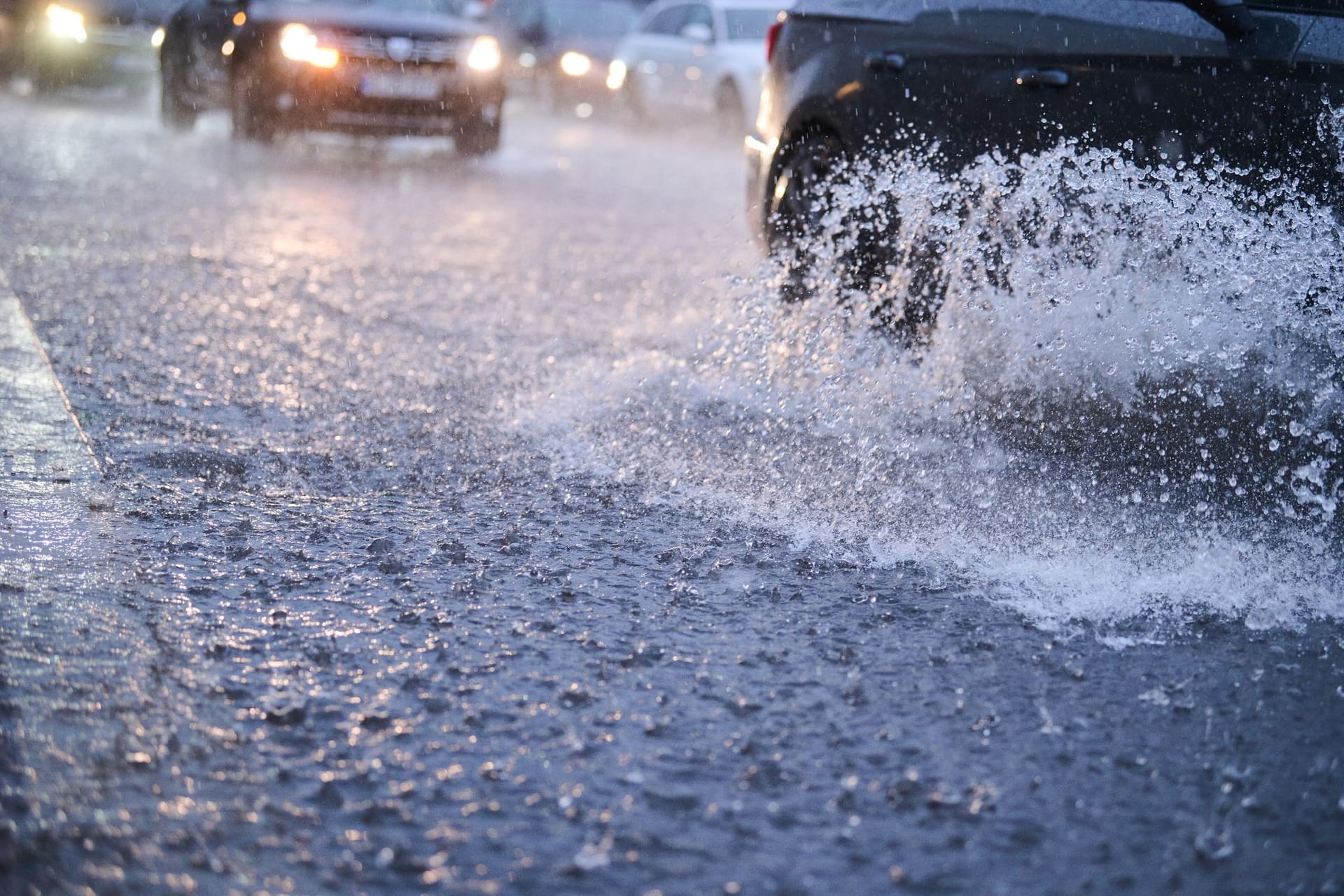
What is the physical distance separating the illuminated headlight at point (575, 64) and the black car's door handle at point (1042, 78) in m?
17.9

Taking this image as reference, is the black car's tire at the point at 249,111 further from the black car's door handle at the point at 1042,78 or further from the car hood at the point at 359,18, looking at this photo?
the black car's door handle at the point at 1042,78

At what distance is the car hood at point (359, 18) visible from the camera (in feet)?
41.7

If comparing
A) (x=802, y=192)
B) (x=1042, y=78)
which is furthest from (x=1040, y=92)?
(x=802, y=192)

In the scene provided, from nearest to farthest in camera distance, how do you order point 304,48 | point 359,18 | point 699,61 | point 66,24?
point 304,48 → point 359,18 → point 66,24 → point 699,61

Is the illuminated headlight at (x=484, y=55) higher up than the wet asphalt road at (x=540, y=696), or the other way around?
the illuminated headlight at (x=484, y=55)

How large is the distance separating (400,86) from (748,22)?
537 centimetres

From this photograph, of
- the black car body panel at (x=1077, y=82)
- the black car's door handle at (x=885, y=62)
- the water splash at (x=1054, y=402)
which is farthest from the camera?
the black car's door handle at (x=885, y=62)

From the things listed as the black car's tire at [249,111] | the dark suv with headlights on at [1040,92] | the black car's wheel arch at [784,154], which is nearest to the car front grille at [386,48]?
the black car's tire at [249,111]

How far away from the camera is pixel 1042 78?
14.8 ft

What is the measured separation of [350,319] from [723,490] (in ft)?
8.76

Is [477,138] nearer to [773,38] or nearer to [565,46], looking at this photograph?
[773,38]

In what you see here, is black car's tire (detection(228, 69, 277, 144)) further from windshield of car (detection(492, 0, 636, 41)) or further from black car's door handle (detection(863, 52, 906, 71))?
windshield of car (detection(492, 0, 636, 41))

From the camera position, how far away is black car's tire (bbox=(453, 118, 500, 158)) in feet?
44.1

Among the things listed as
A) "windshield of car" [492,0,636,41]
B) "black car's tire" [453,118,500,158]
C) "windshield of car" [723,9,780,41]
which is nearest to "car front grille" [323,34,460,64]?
"black car's tire" [453,118,500,158]
